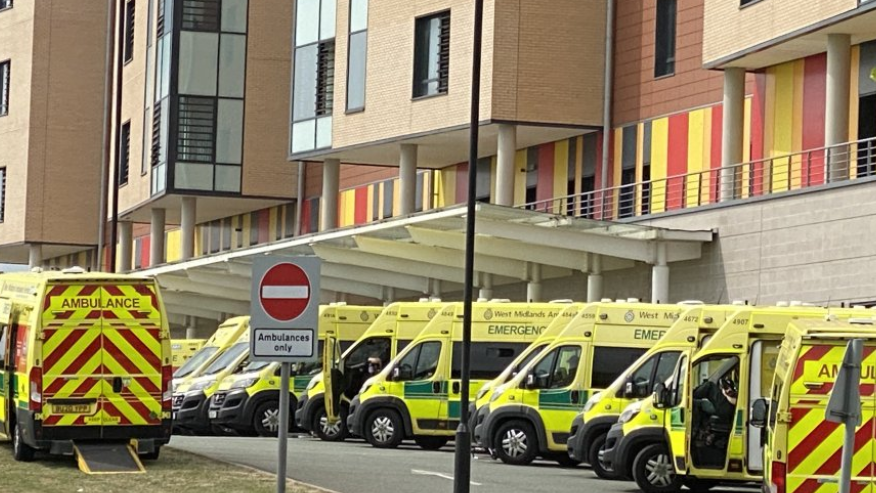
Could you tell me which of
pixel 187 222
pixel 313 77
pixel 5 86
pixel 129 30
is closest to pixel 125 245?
pixel 5 86

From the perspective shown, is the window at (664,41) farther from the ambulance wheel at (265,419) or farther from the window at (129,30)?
the window at (129,30)

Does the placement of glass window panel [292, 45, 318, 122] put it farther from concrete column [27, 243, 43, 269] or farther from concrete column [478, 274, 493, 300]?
concrete column [27, 243, 43, 269]

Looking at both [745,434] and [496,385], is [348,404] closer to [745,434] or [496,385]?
[496,385]

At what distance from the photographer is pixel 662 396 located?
23.1 m

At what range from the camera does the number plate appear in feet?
79.8

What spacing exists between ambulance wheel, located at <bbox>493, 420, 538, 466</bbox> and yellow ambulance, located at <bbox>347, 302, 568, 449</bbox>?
2485 millimetres

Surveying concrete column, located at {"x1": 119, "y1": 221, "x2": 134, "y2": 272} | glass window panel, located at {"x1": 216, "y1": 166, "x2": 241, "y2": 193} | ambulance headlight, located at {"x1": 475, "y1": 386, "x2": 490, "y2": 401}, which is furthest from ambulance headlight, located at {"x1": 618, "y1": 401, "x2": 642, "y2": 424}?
concrete column, located at {"x1": 119, "y1": 221, "x2": 134, "y2": 272}

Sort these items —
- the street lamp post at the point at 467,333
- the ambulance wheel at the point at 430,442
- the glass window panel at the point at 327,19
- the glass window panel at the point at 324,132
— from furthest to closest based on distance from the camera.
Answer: the glass window panel at the point at 327,19 → the glass window panel at the point at 324,132 → the ambulance wheel at the point at 430,442 → the street lamp post at the point at 467,333

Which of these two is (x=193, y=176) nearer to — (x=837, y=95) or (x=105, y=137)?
(x=105, y=137)

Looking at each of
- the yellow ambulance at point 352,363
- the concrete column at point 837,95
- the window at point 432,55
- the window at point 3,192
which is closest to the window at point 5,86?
the window at point 3,192

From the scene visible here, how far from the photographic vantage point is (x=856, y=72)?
37.4 meters

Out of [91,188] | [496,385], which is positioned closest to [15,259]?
[91,188]

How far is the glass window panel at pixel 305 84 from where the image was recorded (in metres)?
53.0

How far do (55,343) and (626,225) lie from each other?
15.1 m
